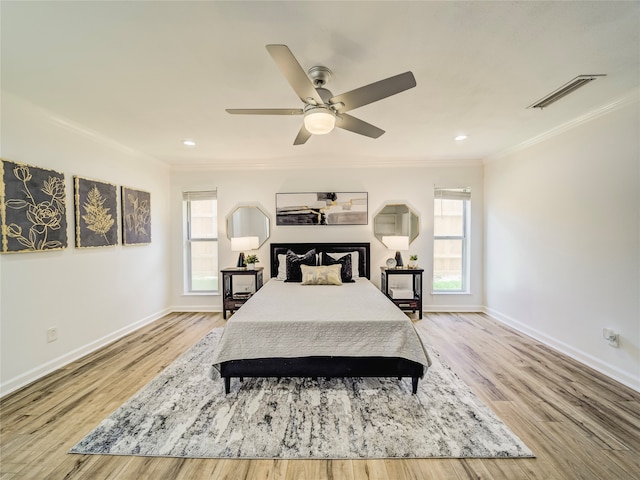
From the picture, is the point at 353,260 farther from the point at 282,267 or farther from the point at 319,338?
the point at 319,338

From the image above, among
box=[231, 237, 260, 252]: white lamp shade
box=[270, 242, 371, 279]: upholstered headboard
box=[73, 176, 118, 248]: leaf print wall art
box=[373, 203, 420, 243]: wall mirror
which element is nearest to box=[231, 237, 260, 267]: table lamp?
box=[231, 237, 260, 252]: white lamp shade

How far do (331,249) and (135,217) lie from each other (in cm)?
297

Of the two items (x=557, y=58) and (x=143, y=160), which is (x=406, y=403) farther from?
(x=143, y=160)

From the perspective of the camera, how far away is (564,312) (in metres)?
2.98

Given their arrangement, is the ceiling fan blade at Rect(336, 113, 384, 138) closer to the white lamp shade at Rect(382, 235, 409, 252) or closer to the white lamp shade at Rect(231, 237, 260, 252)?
the white lamp shade at Rect(382, 235, 409, 252)

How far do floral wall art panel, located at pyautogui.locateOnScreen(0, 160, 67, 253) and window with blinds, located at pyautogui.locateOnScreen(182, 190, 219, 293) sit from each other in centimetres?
198

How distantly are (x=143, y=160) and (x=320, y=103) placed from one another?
11.4 feet

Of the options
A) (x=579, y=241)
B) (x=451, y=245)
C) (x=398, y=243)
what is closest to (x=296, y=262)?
(x=398, y=243)

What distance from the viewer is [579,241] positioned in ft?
9.25

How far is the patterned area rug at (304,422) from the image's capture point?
1.66 meters

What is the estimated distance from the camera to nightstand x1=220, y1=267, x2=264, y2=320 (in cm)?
413

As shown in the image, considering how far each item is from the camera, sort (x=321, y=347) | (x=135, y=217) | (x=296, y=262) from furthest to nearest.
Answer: (x=296, y=262), (x=135, y=217), (x=321, y=347)

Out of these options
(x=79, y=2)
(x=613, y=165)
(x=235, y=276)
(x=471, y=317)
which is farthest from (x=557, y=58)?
(x=235, y=276)

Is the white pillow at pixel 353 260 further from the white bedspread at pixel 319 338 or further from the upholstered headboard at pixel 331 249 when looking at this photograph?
the white bedspread at pixel 319 338
